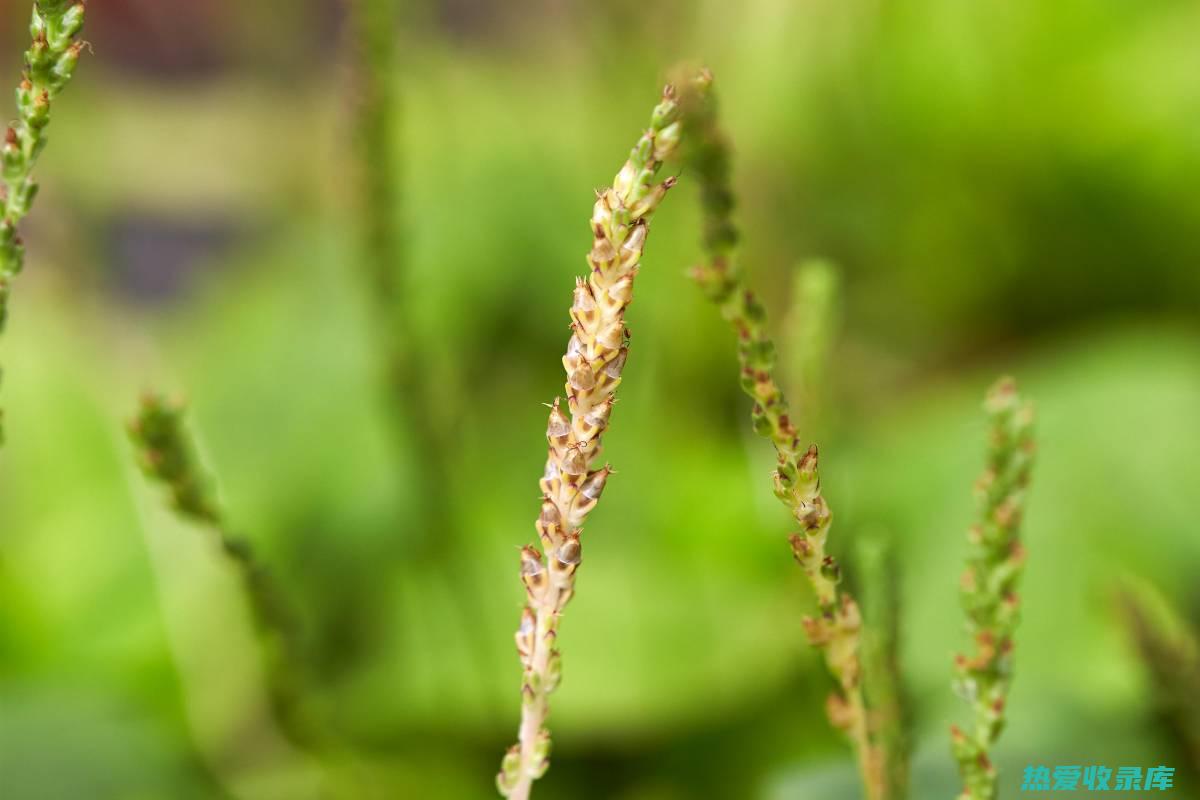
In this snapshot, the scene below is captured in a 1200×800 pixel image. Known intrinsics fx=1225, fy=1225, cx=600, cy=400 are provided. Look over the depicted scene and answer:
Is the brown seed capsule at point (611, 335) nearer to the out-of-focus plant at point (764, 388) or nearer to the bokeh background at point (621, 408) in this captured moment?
the out-of-focus plant at point (764, 388)

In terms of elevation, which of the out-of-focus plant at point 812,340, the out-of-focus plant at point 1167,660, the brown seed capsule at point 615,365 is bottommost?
the brown seed capsule at point 615,365

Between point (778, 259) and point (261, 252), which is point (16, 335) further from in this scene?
point (778, 259)

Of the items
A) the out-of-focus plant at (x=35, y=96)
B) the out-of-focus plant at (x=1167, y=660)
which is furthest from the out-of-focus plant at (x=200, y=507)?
the out-of-focus plant at (x=1167, y=660)

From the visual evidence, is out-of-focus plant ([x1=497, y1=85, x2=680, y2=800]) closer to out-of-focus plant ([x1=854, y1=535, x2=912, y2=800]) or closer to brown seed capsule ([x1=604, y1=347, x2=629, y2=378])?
brown seed capsule ([x1=604, y1=347, x2=629, y2=378])

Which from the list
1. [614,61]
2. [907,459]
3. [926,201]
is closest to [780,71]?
[926,201]

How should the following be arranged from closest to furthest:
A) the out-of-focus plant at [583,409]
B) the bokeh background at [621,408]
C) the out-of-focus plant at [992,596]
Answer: the out-of-focus plant at [583,409] → the out-of-focus plant at [992,596] → the bokeh background at [621,408]

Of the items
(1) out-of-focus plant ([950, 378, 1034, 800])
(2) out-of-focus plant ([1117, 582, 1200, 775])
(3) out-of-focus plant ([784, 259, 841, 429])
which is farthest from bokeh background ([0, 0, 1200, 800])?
(1) out-of-focus plant ([950, 378, 1034, 800])
